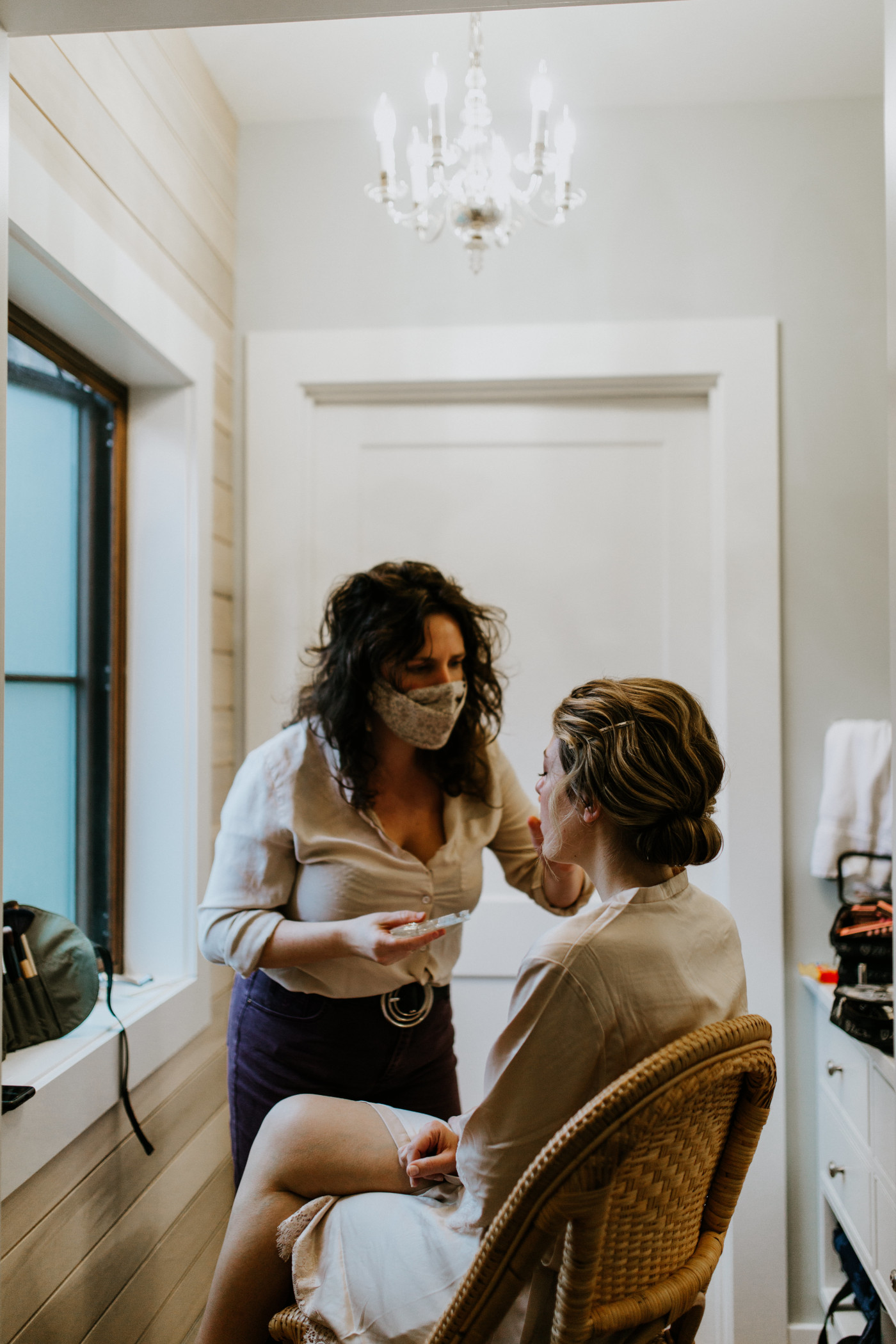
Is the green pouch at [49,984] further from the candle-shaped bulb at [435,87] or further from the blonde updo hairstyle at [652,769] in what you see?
the candle-shaped bulb at [435,87]

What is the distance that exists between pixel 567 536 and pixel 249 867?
1.21 meters

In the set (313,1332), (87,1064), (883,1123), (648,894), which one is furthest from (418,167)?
(883,1123)

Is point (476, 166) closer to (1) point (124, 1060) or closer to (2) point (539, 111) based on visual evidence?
(2) point (539, 111)

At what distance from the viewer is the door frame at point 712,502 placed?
6.70 ft

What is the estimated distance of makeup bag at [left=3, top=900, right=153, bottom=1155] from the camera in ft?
4.60

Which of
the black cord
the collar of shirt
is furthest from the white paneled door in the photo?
the collar of shirt

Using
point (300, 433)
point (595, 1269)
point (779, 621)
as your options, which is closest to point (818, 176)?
point (779, 621)

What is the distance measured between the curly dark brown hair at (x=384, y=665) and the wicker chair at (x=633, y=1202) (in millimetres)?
709

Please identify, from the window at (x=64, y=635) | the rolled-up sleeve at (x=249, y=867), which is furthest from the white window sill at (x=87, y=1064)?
the rolled-up sleeve at (x=249, y=867)

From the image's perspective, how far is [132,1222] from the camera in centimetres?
163

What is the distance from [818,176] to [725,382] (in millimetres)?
529

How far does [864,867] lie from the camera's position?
2.01 meters

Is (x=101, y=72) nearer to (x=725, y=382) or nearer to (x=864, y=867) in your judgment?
(x=725, y=382)

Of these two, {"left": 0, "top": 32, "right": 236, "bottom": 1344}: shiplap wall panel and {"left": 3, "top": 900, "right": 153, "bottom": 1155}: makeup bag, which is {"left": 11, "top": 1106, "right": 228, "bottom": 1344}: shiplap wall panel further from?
{"left": 3, "top": 900, "right": 153, "bottom": 1155}: makeup bag
